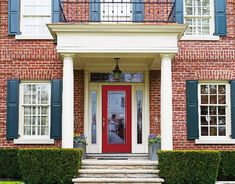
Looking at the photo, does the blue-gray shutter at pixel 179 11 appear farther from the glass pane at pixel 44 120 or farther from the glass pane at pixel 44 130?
the glass pane at pixel 44 130

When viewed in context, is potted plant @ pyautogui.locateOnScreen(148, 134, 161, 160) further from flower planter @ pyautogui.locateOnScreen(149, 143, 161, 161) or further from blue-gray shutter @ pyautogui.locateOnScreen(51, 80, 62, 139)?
blue-gray shutter @ pyautogui.locateOnScreen(51, 80, 62, 139)

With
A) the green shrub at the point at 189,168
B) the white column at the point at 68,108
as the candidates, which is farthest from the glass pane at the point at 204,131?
the white column at the point at 68,108

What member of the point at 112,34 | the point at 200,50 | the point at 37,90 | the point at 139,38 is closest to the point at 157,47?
the point at 139,38

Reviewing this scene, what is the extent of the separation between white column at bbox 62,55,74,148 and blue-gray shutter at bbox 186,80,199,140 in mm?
3911

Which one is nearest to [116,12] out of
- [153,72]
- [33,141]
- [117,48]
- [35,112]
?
[153,72]

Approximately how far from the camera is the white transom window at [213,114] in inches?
543

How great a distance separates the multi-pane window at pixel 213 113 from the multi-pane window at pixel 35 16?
5.41 metres

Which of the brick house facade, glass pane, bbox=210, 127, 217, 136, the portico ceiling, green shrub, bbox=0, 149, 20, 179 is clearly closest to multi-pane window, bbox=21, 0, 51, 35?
the brick house facade

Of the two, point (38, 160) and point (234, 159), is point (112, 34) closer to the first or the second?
point (38, 160)

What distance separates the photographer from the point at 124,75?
14.4 m

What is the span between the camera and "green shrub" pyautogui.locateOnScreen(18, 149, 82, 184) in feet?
36.8

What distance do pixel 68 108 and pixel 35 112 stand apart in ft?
7.85

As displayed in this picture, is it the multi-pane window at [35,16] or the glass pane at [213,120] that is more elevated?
the multi-pane window at [35,16]

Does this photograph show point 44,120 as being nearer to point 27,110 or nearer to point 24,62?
point 27,110
